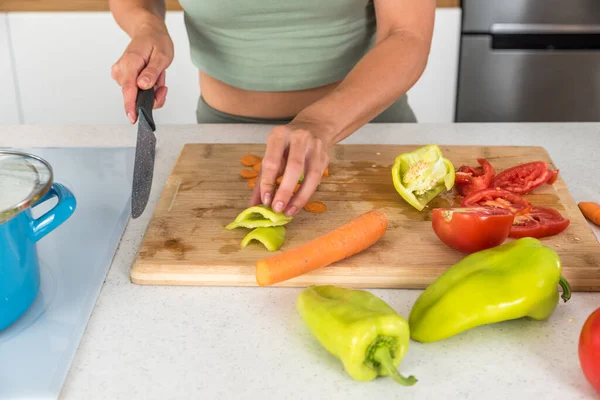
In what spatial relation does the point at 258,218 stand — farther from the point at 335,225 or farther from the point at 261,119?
the point at 261,119

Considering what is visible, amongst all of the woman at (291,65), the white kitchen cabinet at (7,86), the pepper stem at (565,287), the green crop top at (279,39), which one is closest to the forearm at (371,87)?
the woman at (291,65)

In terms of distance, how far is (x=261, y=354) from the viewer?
90 cm

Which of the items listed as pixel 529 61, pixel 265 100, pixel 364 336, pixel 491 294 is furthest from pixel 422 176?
pixel 529 61

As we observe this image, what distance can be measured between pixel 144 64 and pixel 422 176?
55cm

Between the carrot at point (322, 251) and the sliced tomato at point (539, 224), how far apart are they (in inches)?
8.5

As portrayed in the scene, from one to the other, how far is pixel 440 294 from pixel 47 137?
101 centimetres

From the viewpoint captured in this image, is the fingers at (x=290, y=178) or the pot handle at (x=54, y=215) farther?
the fingers at (x=290, y=178)

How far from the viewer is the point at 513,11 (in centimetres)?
247

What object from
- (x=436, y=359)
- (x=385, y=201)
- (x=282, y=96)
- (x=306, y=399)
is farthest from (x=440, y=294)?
(x=282, y=96)

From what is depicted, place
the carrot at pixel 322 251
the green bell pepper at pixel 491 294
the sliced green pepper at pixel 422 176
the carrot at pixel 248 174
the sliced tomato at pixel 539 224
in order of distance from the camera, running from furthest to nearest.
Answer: the carrot at pixel 248 174 → the sliced green pepper at pixel 422 176 → the sliced tomato at pixel 539 224 → the carrot at pixel 322 251 → the green bell pepper at pixel 491 294

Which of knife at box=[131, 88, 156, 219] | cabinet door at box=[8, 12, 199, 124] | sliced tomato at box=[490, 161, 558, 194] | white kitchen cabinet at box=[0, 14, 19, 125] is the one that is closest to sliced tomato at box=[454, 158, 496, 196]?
sliced tomato at box=[490, 161, 558, 194]

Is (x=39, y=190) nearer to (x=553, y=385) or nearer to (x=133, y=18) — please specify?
(x=553, y=385)

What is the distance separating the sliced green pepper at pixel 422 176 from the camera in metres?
1.21

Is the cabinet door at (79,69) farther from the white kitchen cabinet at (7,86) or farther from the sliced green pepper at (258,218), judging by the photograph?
the sliced green pepper at (258,218)
